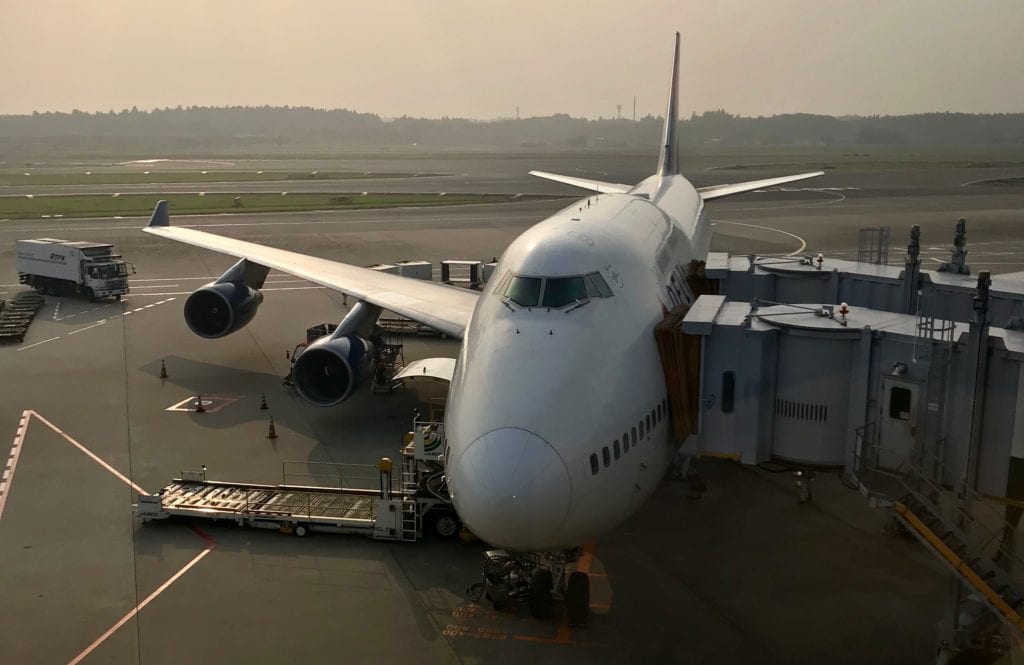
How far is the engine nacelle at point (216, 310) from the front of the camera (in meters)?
29.3

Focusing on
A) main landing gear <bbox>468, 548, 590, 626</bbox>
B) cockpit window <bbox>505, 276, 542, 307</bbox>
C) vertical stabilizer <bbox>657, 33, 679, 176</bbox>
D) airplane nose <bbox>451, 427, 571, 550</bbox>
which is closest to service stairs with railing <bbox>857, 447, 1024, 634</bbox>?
airplane nose <bbox>451, 427, 571, 550</bbox>

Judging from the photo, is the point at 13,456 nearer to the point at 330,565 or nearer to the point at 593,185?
the point at 330,565

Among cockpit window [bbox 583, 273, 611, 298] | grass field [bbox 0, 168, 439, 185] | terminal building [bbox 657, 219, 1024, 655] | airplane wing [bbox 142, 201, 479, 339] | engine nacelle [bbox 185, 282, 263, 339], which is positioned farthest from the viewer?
grass field [bbox 0, 168, 439, 185]

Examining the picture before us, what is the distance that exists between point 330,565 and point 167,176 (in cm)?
13242

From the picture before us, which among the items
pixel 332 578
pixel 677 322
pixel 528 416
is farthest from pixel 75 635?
pixel 677 322

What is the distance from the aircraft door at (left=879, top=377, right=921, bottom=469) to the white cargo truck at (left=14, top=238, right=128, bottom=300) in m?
36.7

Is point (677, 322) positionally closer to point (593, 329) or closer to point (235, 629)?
point (593, 329)

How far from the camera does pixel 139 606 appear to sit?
49.0 feet

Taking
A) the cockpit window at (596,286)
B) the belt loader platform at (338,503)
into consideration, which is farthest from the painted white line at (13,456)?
the cockpit window at (596,286)

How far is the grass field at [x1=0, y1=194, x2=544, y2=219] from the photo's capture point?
79.2 metres

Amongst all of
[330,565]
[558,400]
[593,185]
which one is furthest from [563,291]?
[593,185]

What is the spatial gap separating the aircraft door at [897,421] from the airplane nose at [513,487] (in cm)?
470

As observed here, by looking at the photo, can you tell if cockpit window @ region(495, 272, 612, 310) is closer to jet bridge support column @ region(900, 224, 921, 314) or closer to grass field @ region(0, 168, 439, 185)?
jet bridge support column @ region(900, 224, 921, 314)

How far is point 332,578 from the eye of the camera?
52.3 ft
